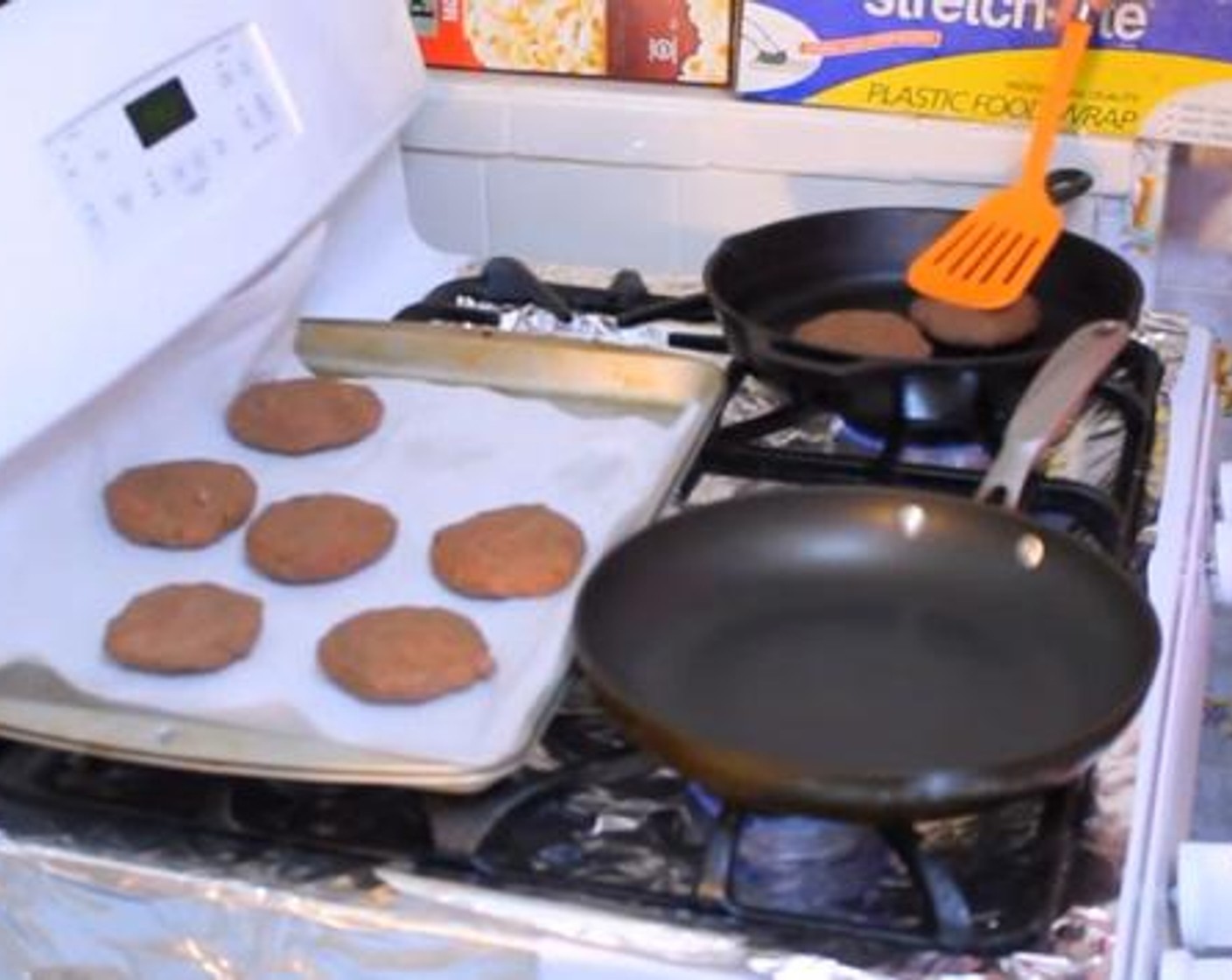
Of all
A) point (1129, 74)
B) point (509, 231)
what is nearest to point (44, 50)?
point (509, 231)

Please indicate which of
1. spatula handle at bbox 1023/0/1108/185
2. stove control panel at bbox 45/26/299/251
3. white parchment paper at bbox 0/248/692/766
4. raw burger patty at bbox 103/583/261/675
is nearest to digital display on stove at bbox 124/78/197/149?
stove control panel at bbox 45/26/299/251

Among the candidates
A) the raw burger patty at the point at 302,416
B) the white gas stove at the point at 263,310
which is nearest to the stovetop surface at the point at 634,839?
the white gas stove at the point at 263,310

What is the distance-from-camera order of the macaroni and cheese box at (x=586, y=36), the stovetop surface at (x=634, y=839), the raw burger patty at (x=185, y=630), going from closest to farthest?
the stovetop surface at (x=634, y=839)
the raw burger patty at (x=185, y=630)
the macaroni and cheese box at (x=586, y=36)

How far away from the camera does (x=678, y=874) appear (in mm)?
671

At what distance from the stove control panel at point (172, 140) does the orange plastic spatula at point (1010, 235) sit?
1.17 feet

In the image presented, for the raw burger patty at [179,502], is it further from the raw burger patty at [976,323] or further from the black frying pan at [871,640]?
the raw burger patty at [976,323]

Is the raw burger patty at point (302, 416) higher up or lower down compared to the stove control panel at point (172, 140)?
lower down

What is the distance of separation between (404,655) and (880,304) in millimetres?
436

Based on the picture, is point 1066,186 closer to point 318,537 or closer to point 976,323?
point 976,323

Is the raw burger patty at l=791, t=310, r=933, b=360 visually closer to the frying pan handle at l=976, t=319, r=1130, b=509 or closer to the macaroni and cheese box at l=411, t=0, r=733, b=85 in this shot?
the frying pan handle at l=976, t=319, r=1130, b=509

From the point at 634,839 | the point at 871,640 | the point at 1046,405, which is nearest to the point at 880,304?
the point at 1046,405

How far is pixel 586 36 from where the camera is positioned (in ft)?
3.79

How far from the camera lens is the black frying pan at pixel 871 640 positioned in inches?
25.6

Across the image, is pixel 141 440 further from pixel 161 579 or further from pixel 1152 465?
pixel 1152 465
